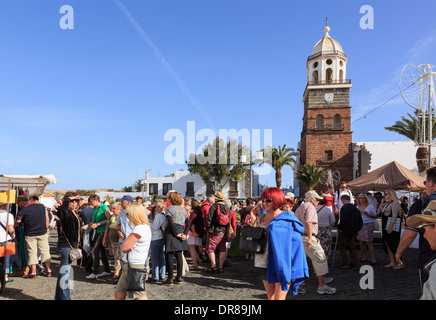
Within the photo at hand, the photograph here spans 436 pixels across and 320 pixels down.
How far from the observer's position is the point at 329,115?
48.4 m

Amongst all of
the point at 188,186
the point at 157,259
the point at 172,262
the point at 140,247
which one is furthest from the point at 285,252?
the point at 188,186

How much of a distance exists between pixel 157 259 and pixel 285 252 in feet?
14.2

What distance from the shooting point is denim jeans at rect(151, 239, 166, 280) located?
7.62m

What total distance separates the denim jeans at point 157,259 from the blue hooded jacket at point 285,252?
3.95 m

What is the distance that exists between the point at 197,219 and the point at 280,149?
4065 centimetres

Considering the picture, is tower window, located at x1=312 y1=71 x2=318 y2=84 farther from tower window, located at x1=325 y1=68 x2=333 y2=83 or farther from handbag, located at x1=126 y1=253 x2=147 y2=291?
handbag, located at x1=126 y1=253 x2=147 y2=291

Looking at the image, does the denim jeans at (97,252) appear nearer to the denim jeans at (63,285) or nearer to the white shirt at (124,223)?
the white shirt at (124,223)

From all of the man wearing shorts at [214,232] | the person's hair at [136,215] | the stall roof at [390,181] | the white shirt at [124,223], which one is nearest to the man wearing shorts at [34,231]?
the white shirt at [124,223]

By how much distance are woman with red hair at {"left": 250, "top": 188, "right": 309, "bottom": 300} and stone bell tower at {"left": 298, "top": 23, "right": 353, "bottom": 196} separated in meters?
43.8

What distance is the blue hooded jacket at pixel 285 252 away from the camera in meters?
4.02

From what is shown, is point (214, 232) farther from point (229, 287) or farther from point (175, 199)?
point (229, 287)

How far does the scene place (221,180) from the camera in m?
56.6
